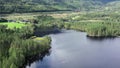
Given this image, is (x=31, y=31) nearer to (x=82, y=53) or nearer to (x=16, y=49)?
(x=82, y=53)

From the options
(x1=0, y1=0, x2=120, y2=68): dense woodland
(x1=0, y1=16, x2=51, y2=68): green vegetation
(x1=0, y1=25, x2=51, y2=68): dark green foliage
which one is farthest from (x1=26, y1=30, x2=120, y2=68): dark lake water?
(x1=0, y1=0, x2=120, y2=68): dense woodland

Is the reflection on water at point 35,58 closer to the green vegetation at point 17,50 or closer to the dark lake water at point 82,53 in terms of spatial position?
the green vegetation at point 17,50

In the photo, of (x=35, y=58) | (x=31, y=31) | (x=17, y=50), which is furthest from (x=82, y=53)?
(x=31, y=31)

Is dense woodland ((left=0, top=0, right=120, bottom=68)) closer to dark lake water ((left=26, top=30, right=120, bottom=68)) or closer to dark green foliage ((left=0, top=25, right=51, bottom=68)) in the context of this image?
dark green foliage ((left=0, top=25, right=51, bottom=68))

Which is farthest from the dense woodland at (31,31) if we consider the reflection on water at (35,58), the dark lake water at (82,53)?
the dark lake water at (82,53)

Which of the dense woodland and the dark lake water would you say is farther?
the dark lake water

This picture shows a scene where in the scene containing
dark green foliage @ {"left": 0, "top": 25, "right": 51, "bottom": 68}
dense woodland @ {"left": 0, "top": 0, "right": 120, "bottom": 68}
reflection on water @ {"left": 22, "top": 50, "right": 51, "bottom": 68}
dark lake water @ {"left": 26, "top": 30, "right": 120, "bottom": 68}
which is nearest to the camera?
dark green foliage @ {"left": 0, "top": 25, "right": 51, "bottom": 68}

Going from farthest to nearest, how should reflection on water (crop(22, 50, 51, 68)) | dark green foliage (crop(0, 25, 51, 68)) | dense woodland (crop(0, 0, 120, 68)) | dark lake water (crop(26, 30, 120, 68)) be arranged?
dark lake water (crop(26, 30, 120, 68)), reflection on water (crop(22, 50, 51, 68)), dense woodland (crop(0, 0, 120, 68)), dark green foliage (crop(0, 25, 51, 68))

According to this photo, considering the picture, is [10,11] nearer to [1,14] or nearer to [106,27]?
[1,14]
